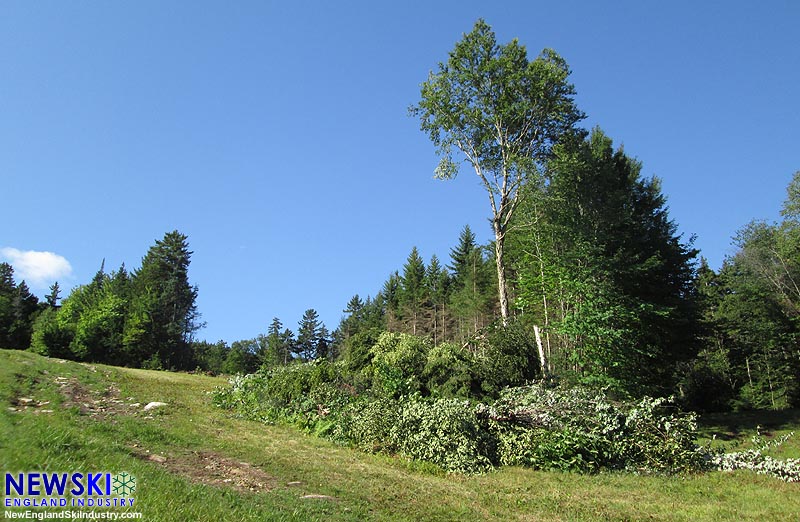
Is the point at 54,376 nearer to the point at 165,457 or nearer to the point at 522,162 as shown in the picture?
the point at 165,457

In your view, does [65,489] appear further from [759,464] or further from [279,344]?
[279,344]

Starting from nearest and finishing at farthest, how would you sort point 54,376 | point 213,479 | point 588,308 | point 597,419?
point 213,479, point 597,419, point 54,376, point 588,308

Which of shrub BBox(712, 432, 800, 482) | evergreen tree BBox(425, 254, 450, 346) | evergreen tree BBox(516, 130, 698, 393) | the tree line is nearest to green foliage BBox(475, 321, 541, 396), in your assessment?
the tree line

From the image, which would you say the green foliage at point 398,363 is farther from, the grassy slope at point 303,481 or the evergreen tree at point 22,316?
the evergreen tree at point 22,316

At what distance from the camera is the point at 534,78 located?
1931cm

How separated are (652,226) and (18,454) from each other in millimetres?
26606

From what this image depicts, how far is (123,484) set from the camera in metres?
5.18

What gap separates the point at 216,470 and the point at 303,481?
4.84 feet

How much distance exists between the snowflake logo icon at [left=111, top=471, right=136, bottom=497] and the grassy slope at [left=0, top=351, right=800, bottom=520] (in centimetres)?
12

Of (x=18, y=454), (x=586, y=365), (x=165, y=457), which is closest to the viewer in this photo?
(x=18, y=454)

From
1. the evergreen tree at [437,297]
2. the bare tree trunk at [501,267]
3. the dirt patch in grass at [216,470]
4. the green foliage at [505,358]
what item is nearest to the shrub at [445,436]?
the green foliage at [505,358]

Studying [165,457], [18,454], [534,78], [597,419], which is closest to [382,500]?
[165,457]

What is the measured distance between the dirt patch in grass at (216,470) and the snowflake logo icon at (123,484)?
114 cm

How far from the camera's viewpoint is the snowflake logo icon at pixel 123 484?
16.1ft
